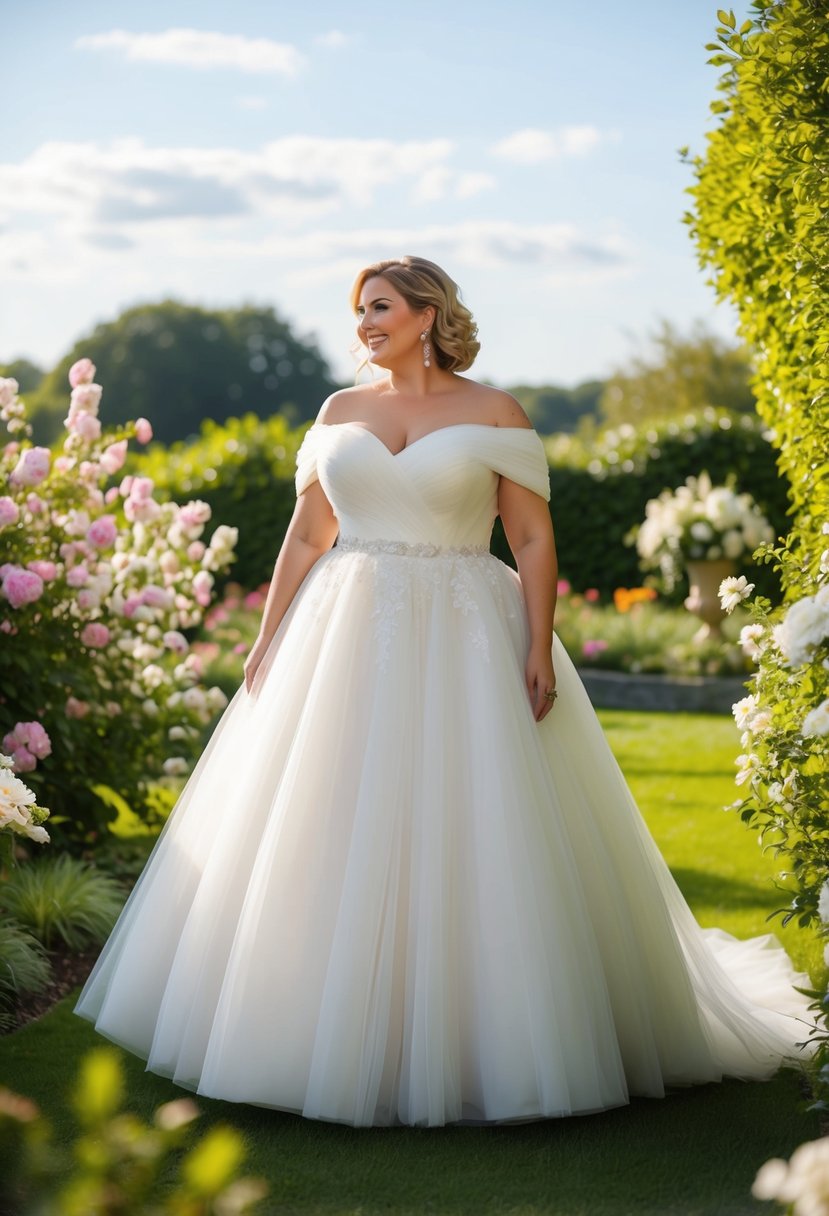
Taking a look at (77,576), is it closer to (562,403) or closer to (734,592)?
(734,592)

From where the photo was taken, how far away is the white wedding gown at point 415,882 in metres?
3.32

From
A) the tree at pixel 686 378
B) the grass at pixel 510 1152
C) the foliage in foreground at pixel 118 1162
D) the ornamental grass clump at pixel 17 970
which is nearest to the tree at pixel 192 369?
the tree at pixel 686 378

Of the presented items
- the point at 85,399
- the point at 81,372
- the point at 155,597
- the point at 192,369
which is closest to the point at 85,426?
the point at 85,399

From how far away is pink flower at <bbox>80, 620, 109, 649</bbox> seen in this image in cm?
586

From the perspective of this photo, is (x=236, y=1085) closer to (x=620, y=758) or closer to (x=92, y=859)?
(x=92, y=859)

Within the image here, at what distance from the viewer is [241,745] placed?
3904mm

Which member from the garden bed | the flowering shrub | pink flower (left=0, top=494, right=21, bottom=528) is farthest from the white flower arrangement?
the flowering shrub

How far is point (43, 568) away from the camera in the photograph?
219 inches

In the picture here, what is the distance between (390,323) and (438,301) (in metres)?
0.17

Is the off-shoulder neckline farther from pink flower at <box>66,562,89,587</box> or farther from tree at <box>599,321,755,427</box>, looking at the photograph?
tree at <box>599,321,755,427</box>

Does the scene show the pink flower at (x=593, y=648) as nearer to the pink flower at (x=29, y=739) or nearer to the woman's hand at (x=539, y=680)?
the pink flower at (x=29, y=739)

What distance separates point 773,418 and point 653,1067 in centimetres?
236

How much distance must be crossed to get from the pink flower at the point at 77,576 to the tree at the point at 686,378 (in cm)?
3529

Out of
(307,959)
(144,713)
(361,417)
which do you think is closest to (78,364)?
(144,713)
